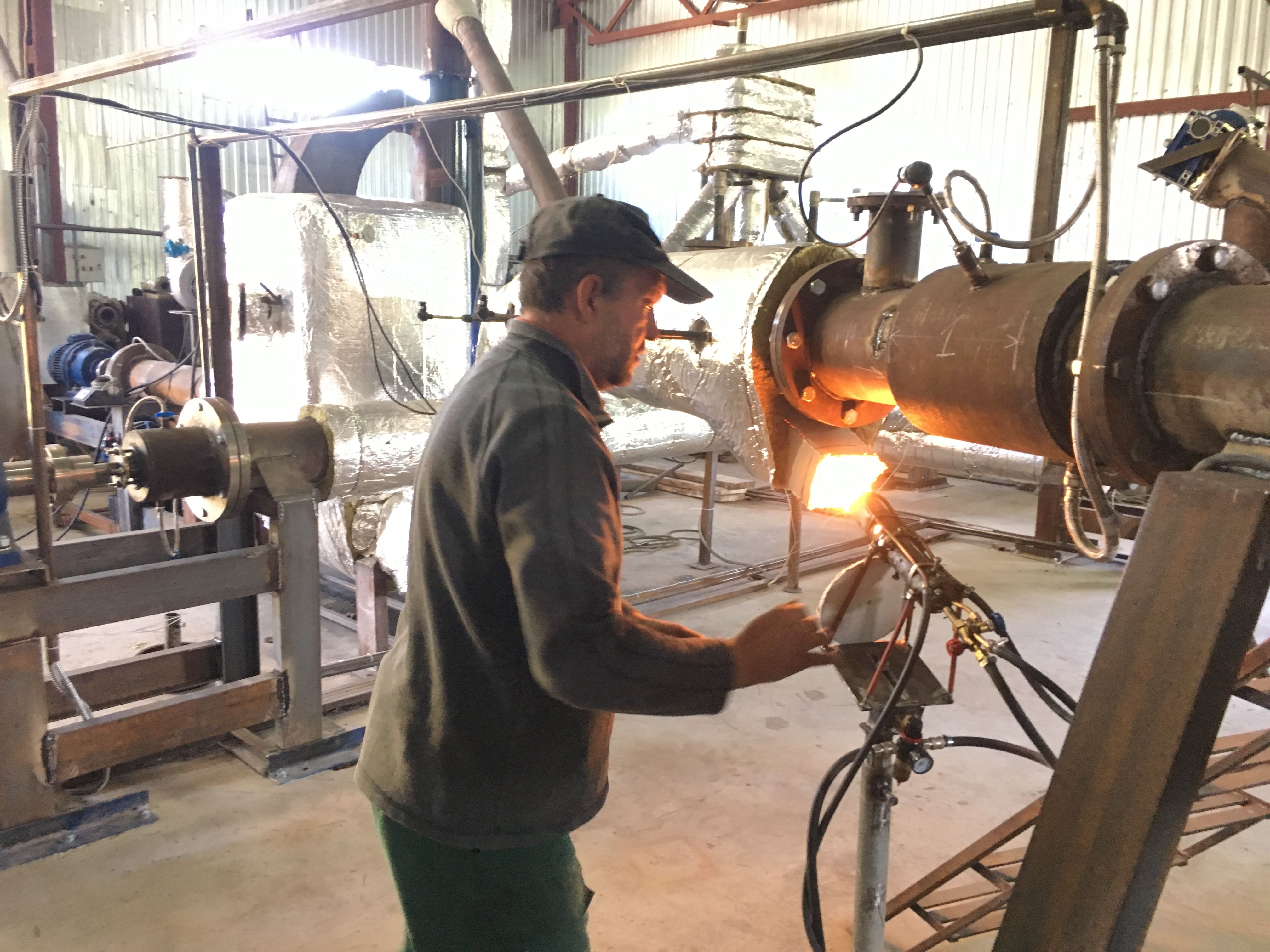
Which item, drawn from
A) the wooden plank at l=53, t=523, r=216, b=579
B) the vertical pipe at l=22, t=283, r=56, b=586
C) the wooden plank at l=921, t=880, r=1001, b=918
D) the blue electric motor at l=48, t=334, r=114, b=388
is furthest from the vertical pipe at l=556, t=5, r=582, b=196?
the wooden plank at l=921, t=880, r=1001, b=918

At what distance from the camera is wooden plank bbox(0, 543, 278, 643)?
1.89 m

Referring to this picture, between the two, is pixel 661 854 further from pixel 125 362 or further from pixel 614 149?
pixel 614 149

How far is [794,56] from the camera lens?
120cm

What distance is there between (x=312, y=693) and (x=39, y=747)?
1.85 feet

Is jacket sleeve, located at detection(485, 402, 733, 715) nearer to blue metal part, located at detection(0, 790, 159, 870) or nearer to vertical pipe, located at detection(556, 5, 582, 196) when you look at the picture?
blue metal part, located at detection(0, 790, 159, 870)

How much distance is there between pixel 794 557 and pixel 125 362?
9.43 feet


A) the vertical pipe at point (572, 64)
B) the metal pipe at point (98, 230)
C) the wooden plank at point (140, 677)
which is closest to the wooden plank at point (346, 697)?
the wooden plank at point (140, 677)

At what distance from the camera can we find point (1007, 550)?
14.8 feet

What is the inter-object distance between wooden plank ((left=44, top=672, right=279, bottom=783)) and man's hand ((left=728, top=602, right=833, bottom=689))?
163 cm

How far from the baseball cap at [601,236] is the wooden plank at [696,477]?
14.1 ft

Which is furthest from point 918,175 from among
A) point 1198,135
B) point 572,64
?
point 572,64

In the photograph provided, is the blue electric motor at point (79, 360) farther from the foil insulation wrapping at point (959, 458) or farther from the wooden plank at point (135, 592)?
the foil insulation wrapping at point (959, 458)

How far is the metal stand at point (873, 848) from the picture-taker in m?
1.18

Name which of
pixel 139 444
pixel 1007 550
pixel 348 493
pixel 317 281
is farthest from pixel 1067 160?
pixel 139 444
